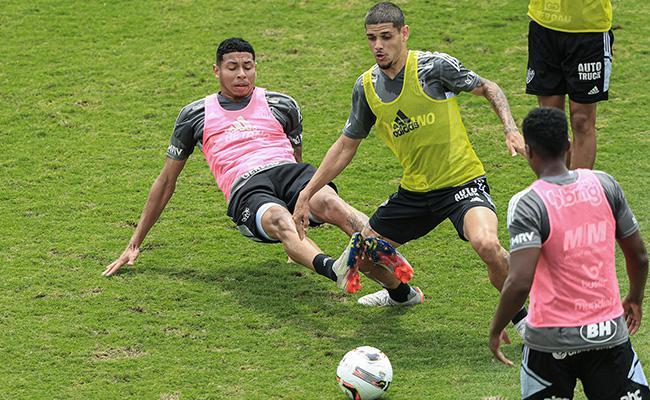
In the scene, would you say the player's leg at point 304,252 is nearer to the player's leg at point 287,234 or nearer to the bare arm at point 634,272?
the player's leg at point 287,234

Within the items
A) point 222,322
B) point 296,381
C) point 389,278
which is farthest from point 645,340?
point 222,322

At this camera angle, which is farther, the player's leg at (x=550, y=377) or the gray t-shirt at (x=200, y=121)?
the gray t-shirt at (x=200, y=121)

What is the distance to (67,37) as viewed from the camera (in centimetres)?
1396

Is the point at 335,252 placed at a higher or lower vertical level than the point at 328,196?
lower

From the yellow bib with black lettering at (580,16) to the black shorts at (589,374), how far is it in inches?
168

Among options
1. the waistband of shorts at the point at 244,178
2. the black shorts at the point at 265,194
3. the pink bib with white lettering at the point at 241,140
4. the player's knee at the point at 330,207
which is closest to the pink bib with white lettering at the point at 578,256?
the player's knee at the point at 330,207

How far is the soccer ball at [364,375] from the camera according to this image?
696 cm

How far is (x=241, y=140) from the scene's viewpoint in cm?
940

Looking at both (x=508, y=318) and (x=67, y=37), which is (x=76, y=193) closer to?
(x=67, y=37)

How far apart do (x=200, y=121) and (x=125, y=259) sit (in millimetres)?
1286

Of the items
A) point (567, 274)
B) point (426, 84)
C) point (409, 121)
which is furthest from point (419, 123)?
point (567, 274)

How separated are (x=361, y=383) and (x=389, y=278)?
1.52m

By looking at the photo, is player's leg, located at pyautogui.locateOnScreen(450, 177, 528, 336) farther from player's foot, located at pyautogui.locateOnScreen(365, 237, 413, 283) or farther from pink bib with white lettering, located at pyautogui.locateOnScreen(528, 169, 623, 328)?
pink bib with white lettering, located at pyautogui.locateOnScreen(528, 169, 623, 328)

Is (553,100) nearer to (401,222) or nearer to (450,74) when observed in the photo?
(450,74)
